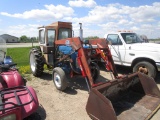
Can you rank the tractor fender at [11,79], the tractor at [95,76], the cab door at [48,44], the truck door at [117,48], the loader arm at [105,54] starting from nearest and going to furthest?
the tractor at [95,76] → the tractor fender at [11,79] → the loader arm at [105,54] → the cab door at [48,44] → the truck door at [117,48]

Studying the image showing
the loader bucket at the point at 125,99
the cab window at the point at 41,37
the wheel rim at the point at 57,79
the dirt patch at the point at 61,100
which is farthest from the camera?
the cab window at the point at 41,37

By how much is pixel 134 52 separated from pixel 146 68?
878mm

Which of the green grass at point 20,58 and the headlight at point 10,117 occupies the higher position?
the headlight at point 10,117

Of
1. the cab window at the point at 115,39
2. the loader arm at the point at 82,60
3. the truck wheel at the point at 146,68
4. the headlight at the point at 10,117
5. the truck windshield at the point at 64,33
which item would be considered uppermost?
the truck windshield at the point at 64,33

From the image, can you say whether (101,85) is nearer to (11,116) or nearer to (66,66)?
(11,116)

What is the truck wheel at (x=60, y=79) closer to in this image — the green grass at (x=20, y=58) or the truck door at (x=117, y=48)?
the truck door at (x=117, y=48)

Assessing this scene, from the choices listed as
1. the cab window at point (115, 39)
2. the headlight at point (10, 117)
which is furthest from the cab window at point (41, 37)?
the headlight at point (10, 117)

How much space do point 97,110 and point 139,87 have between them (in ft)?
7.05

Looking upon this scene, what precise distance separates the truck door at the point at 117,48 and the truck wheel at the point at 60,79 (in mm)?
3184

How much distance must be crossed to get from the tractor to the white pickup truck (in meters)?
1.70

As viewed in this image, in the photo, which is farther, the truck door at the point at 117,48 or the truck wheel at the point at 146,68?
the truck door at the point at 117,48

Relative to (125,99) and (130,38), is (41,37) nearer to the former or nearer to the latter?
(130,38)

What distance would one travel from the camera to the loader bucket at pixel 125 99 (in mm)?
4045

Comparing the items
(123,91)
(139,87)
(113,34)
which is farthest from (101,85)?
(113,34)
